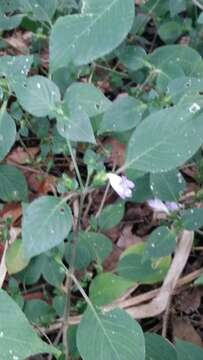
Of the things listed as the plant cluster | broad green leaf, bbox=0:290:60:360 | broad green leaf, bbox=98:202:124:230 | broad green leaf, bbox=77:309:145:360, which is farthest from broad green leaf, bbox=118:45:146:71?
broad green leaf, bbox=0:290:60:360

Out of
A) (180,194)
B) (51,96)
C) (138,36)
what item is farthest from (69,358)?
(138,36)

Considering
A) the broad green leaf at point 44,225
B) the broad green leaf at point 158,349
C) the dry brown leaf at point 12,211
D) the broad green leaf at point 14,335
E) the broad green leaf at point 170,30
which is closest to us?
the broad green leaf at point 14,335

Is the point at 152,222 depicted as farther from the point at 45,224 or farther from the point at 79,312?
the point at 45,224

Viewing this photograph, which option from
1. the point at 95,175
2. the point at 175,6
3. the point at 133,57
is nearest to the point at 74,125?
the point at 95,175

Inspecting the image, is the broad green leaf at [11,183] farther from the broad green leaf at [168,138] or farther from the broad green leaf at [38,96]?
the broad green leaf at [168,138]

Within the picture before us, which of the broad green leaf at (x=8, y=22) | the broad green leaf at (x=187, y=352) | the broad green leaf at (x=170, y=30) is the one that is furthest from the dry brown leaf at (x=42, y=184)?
the broad green leaf at (x=187, y=352)

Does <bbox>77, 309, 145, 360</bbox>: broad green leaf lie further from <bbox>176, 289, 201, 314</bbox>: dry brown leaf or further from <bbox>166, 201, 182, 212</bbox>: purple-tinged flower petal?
<bbox>176, 289, 201, 314</bbox>: dry brown leaf
